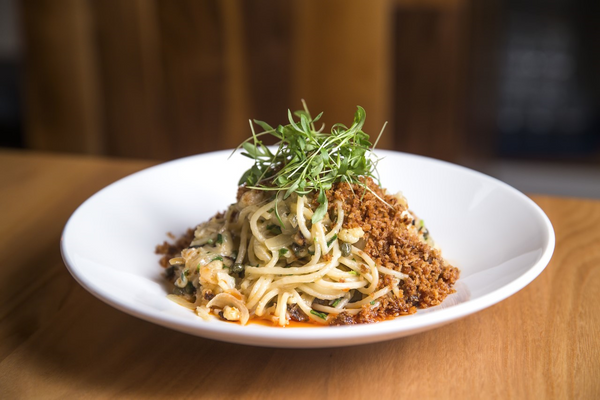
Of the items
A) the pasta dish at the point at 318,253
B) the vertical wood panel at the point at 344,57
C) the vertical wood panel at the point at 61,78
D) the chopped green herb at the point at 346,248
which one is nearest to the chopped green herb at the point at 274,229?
the pasta dish at the point at 318,253

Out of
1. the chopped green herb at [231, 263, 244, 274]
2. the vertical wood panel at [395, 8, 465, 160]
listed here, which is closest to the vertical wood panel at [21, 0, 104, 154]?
the vertical wood panel at [395, 8, 465, 160]

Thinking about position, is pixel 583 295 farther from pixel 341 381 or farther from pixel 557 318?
pixel 341 381

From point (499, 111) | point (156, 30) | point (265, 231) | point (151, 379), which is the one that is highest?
point (156, 30)

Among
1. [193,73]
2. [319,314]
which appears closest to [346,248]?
[319,314]

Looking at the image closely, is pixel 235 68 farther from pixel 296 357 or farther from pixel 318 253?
pixel 296 357

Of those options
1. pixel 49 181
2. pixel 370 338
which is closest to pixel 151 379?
pixel 370 338

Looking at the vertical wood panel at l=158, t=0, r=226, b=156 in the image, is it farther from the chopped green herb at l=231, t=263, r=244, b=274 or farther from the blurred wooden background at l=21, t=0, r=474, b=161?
the chopped green herb at l=231, t=263, r=244, b=274
